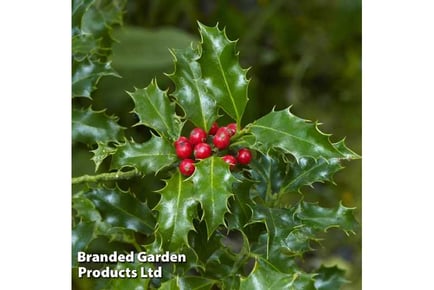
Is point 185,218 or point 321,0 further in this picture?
point 321,0

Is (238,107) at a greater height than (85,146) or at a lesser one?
→ lesser

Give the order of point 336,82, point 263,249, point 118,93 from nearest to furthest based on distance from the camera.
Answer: point 263,249 < point 118,93 < point 336,82

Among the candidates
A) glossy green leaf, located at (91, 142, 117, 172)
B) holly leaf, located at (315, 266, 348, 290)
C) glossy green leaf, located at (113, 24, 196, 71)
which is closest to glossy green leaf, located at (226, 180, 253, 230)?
glossy green leaf, located at (91, 142, 117, 172)

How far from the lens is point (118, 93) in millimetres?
1814

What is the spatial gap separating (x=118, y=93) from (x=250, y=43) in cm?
70

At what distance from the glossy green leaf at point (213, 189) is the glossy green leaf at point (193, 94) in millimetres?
112

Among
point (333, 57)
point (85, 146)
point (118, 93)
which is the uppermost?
point (333, 57)

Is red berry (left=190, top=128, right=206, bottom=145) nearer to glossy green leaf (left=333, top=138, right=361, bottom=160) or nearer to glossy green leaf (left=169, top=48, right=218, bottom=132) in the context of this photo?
glossy green leaf (left=169, top=48, right=218, bottom=132)

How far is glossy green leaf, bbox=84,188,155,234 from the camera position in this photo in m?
1.30

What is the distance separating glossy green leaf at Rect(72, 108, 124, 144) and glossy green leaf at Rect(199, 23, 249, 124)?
0.97ft

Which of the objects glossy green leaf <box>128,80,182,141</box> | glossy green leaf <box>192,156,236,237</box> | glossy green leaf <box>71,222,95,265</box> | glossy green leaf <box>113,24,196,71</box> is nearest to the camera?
glossy green leaf <box>192,156,236,237</box>

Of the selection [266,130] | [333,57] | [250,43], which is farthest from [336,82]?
[266,130]

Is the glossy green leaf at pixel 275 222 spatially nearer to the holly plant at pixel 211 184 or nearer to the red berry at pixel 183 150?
the holly plant at pixel 211 184
